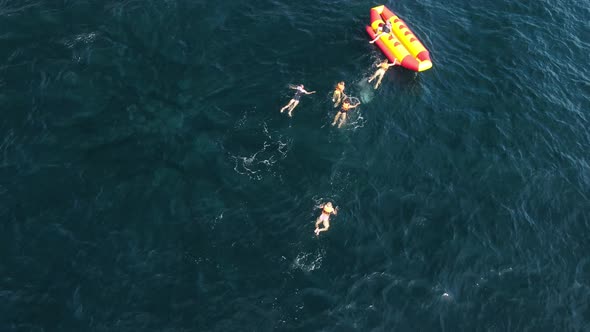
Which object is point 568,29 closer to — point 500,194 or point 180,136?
point 500,194

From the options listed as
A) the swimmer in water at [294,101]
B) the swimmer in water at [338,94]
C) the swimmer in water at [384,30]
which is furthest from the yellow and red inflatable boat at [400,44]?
the swimmer in water at [294,101]

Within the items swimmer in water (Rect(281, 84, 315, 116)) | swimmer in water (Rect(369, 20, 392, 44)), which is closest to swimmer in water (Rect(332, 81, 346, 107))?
swimmer in water (Rect(281, 84, 315, 116))

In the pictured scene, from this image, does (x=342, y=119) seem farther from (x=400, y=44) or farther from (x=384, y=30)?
Answer: (x=384, y=30)

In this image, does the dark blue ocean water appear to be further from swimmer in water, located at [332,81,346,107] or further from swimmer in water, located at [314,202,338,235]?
swimmer in water, located at [332,81,346,107]

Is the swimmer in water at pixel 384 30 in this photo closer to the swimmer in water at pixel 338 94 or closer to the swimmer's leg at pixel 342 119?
the swimmer in water at pixel 338 94

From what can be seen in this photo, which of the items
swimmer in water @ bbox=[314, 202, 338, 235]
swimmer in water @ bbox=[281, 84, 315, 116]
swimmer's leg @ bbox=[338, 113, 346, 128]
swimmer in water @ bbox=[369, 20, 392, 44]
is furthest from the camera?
swimmer in water @ bbox=[369, 20, 392, 44]

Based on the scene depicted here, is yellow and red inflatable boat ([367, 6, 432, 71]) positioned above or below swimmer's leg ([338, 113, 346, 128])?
above
